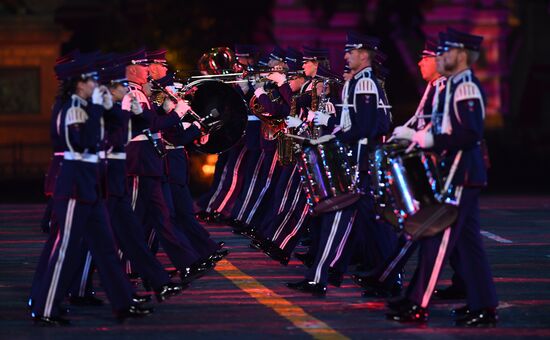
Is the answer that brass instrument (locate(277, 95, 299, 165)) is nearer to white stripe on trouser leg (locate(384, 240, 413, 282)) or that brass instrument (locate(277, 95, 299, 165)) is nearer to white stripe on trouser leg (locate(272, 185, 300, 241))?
white stripe on trouser leg (locate(272, 185, 300, 241))

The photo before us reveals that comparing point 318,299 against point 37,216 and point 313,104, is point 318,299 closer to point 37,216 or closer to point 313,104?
point 313,104

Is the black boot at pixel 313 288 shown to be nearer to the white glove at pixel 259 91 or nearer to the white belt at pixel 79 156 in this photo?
the white belt at pixel 79 156

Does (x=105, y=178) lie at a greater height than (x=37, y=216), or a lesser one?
greater

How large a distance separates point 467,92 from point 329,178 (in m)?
2.40

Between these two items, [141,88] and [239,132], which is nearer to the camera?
[141,88]

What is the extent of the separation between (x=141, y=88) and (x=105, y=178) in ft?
6.37

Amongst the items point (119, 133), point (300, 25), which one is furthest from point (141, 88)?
point (300, 25)

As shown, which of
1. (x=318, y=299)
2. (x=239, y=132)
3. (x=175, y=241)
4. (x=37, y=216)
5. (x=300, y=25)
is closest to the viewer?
(x=318, y=299)

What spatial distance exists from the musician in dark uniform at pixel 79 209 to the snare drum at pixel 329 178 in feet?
8.08

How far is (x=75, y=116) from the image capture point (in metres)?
12.5

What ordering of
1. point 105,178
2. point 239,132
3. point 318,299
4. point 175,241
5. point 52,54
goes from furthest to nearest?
1. point 52,54
2. point 239,132
3. point 175,241
4. point 318,299
5. point 105,178

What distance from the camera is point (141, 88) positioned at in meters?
14.6

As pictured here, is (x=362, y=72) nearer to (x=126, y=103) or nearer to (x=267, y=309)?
(x=126, y=103)

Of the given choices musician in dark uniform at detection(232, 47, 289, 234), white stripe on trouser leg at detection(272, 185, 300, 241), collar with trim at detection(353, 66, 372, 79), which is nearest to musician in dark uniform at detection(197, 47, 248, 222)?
musician in dark uniform at detection(232, 47, 289, 234)
